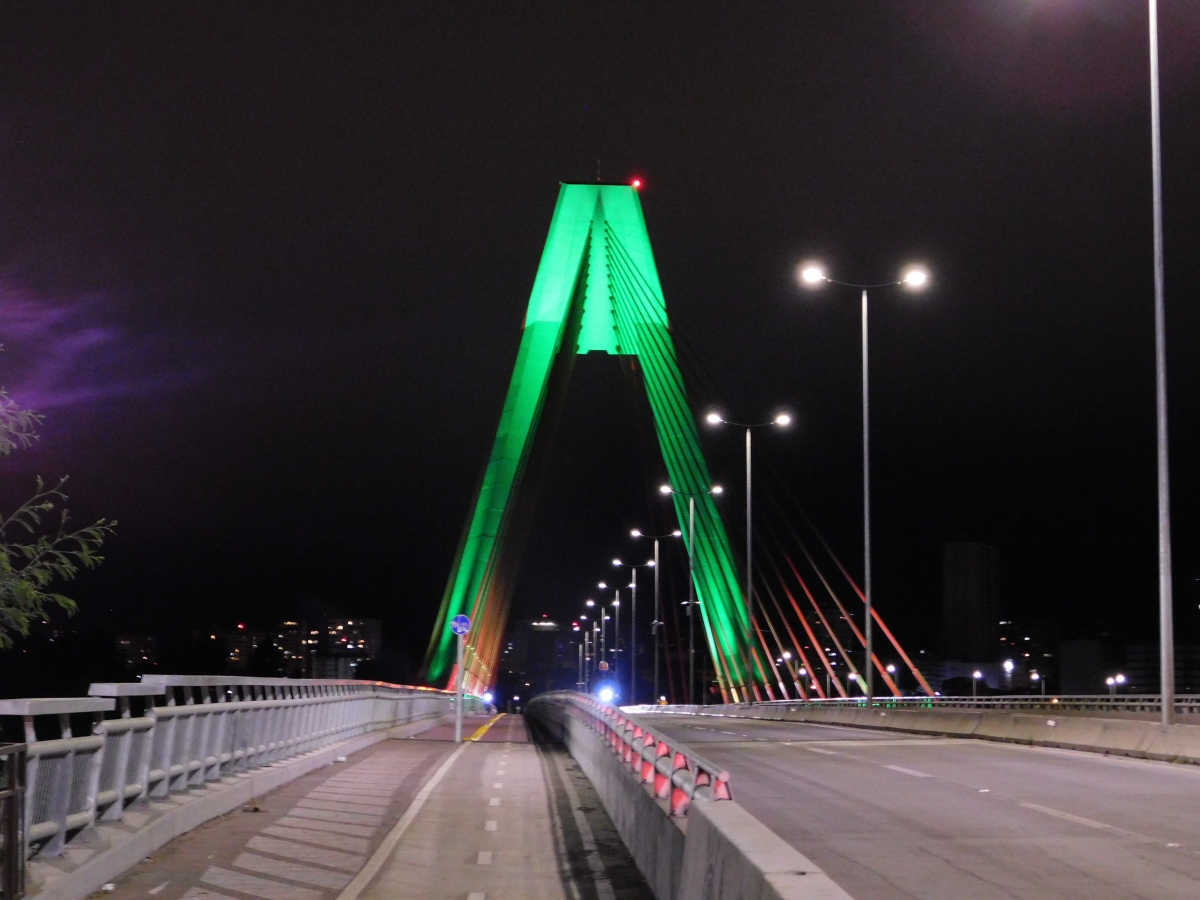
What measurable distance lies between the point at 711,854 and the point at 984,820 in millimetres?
5844

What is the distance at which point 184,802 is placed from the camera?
12.7 meters

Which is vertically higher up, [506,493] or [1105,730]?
[506,493]

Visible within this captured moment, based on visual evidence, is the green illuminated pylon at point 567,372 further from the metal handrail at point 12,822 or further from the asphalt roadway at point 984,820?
the metal handrail at point 12,822

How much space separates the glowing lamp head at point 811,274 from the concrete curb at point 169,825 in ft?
56.4

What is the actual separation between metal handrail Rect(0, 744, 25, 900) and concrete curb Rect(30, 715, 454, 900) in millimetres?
323

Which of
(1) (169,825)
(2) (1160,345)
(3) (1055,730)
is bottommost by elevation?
(1) (169,825)

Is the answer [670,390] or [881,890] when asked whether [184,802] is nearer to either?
[881,890]

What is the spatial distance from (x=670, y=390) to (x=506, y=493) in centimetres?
955

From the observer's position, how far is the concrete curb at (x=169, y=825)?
9.11 metres

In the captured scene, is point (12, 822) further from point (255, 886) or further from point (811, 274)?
point (811, 274)

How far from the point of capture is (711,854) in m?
7.05

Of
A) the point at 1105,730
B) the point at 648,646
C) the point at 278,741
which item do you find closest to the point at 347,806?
Answer: the point at 278,741

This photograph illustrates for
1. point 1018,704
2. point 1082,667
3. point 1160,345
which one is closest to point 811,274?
point 1160,345

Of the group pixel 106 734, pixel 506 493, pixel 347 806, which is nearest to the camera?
pixel 106 734
